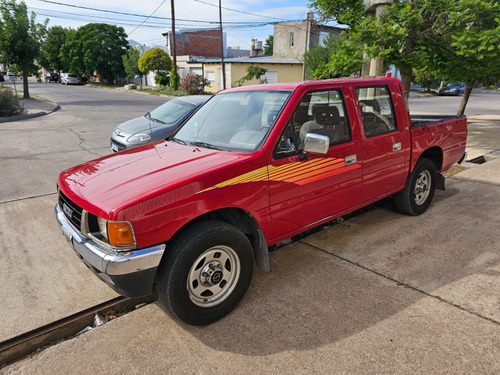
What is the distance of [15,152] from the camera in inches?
347

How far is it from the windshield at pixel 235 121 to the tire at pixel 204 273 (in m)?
0.84

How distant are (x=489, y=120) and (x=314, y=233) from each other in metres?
15.2

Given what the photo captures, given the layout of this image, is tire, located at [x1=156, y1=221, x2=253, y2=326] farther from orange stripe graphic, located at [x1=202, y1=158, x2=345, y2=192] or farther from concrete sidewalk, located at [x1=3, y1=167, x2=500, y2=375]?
orange stripe graphic, located at [x1=202, y1=158, x2=345, y2=192]

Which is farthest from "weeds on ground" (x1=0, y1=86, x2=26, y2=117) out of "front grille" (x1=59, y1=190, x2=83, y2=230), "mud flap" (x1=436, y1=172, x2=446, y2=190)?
"mud flap" (x1=436, y1=172, x2=446, y2=190)

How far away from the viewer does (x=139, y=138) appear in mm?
7230

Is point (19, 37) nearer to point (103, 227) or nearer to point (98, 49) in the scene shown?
point (103, 227)

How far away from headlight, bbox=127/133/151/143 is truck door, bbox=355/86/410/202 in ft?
15.5

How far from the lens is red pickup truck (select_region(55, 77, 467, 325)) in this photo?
2.47m

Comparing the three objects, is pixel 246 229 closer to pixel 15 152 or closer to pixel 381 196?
pixel 381 196

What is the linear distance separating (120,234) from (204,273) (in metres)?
0.73

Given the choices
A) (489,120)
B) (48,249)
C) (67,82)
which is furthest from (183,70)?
(48,249)

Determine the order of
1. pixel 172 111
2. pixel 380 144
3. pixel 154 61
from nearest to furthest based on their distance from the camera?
pixel 380 144
pixel 172 111
pixel 154 61

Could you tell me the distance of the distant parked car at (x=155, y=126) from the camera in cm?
724

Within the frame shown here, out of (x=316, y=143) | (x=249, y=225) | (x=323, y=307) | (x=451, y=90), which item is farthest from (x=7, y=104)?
(x=451, y=90)
